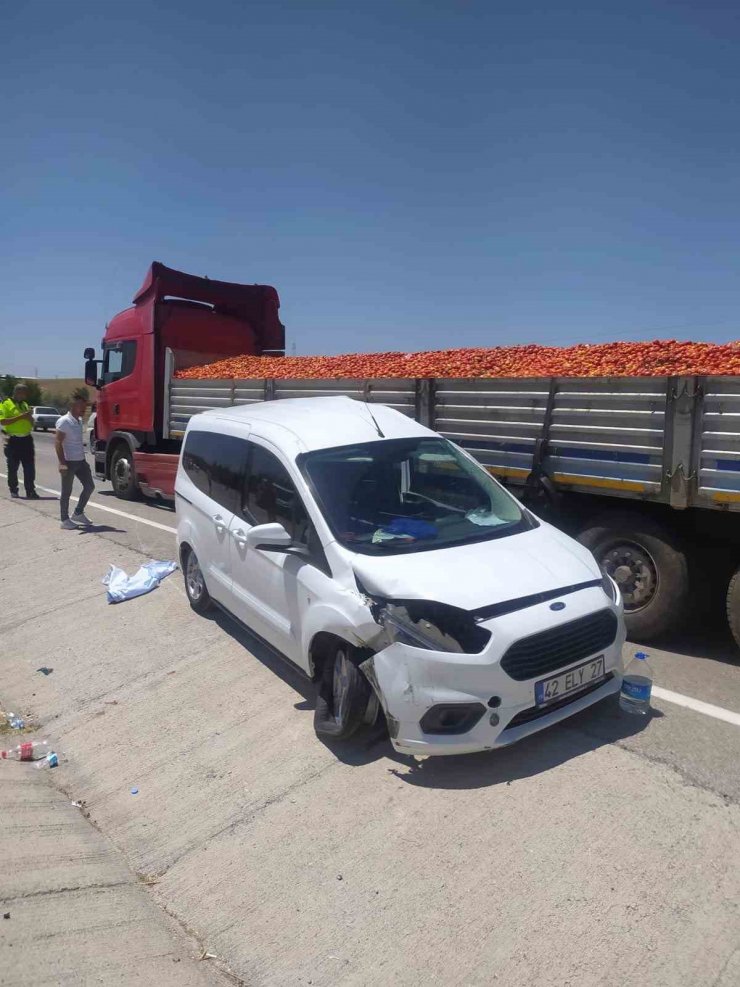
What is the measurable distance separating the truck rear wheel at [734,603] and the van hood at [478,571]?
137 cm

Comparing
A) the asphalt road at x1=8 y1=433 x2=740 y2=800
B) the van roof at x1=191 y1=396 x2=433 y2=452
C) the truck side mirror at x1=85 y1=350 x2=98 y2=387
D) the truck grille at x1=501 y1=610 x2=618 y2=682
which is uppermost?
the truck side mirror at x1=85 y1=350 x2=98 y2=387

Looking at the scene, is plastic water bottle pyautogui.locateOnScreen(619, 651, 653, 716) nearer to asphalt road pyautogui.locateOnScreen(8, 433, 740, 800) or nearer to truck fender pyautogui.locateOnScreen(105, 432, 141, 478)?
asphalt road pyautogui.locateOnScreen(8, 433, 740, 800)

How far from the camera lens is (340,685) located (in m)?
4.23

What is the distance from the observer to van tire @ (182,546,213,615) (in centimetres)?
657

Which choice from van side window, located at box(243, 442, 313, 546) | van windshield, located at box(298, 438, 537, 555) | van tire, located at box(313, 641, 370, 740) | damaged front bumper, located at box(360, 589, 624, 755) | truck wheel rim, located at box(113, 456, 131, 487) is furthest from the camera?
truck wheel rim, located at box(113, 456, 131, 487)

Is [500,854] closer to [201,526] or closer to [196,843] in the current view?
[196,843]

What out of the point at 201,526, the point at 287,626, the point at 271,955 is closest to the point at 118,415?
the point at 201,526

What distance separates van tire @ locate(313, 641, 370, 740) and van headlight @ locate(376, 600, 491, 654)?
386mm

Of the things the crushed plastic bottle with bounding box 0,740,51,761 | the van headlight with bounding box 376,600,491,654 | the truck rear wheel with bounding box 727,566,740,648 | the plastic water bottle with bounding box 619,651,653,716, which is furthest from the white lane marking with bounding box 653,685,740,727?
the crushed plastic bottle with bounding box 0,740,51,761

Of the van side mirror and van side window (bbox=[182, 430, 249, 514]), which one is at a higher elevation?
van side window (bbox=[182, 430, 249, 514])

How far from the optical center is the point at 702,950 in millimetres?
2754

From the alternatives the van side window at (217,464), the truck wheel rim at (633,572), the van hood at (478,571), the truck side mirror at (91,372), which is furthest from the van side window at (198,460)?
the truck side mirror at (91,372)

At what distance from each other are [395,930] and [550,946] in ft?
1.94

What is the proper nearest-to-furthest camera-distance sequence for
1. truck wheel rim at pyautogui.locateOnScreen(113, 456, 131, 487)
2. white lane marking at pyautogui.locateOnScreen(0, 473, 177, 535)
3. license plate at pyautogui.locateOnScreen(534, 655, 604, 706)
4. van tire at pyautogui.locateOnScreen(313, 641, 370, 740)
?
1. license plate at pyautogui.locateOnScreen(534, 655, 604, 706)
2. van tire at pyautogui.locateOnScreen(313, 641, 370, 740)
3. white lane marking at pyautogui.locateOnScreen(0, 473, 177, 535)
4. truck wheel rim at pyautogui.locateOnScreen(113, 456, 131, 487)
